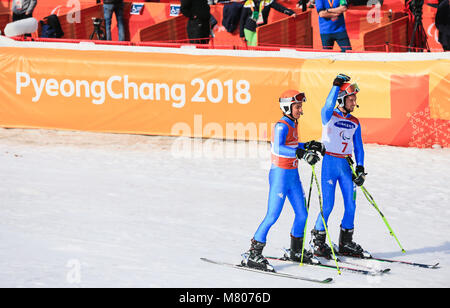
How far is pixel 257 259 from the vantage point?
332 inches

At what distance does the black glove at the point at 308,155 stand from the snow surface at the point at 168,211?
1132 mm

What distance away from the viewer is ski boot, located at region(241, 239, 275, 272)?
27.6 feet

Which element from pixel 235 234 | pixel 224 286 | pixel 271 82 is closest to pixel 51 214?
pixel 235 234

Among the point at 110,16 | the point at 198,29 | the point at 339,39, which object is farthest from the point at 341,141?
the point at 110,16

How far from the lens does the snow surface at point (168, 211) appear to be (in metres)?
8.22

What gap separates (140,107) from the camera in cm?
1454

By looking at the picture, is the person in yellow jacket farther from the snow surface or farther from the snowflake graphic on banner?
the snowflake graphic on banner

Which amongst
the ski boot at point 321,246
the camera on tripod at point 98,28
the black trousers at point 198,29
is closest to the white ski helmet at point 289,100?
the ski boot at point 321,246

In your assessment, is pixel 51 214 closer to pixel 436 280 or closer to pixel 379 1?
pixel 436 280

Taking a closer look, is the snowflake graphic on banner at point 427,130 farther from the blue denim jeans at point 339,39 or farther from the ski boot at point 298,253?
the ski boot at point 298,253

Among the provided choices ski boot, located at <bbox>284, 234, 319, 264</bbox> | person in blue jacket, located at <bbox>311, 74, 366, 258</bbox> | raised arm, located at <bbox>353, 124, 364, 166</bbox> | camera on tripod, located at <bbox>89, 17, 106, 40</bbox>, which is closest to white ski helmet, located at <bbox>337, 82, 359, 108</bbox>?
person in blue jacket, located at <bbox>311, 74, 366, 258</bbox>

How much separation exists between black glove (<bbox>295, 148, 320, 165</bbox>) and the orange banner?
5726 millimetres
